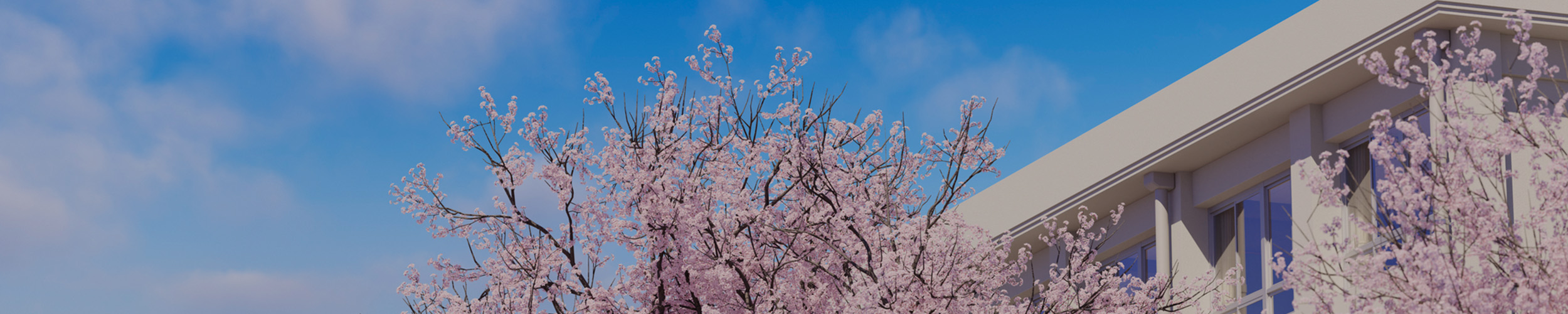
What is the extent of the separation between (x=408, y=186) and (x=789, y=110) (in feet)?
13.2

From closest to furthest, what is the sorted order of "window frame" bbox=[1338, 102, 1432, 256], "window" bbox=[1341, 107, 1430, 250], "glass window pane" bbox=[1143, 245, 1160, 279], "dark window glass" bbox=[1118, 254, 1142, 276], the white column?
"window frame" bbox=[1338, 102, 1432, 256]
"window" bbox=[1341, 107, 1430, 250]
the white column
"glass window pane" bbox=[1143, 245, 1160, 279]
"dark window glass" bbox=[1118, 254, 1142, 276]

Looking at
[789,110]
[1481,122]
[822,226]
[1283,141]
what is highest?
[1283,141]

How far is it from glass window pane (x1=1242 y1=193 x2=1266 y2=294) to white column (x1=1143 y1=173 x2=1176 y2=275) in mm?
1324

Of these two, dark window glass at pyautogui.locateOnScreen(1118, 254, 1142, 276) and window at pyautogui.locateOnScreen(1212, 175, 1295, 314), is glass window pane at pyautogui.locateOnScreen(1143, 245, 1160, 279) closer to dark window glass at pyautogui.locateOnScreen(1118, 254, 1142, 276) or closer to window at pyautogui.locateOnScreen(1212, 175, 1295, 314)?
dark window glass at pyautogui.locateOnScreen(1118, 254, 1142, 276)

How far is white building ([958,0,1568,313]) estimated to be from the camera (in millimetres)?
A: 14875

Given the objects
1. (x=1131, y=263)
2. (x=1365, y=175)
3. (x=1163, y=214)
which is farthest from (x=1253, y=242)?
(x=1131, y=263)

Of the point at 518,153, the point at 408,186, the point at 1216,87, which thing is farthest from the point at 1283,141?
the point at 408,186

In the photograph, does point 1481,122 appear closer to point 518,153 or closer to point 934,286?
point 934,286

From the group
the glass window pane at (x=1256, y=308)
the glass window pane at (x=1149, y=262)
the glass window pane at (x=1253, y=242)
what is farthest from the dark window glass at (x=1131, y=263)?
the glass window pane at (x=1256, y=308)

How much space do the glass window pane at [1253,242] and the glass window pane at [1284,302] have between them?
1.32 ft

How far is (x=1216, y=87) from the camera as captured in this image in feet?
58.7

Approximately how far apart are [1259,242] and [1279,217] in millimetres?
472

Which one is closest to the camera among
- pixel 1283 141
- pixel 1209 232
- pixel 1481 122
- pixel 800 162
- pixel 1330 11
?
pixel 1481 122

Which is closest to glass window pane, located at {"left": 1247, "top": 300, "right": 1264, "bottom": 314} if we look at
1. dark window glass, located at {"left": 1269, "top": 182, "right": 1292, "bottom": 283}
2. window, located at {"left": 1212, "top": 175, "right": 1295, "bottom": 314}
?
window, located at {"left": 1212, "top": 175, "right": 1295, "bottom": 314}
